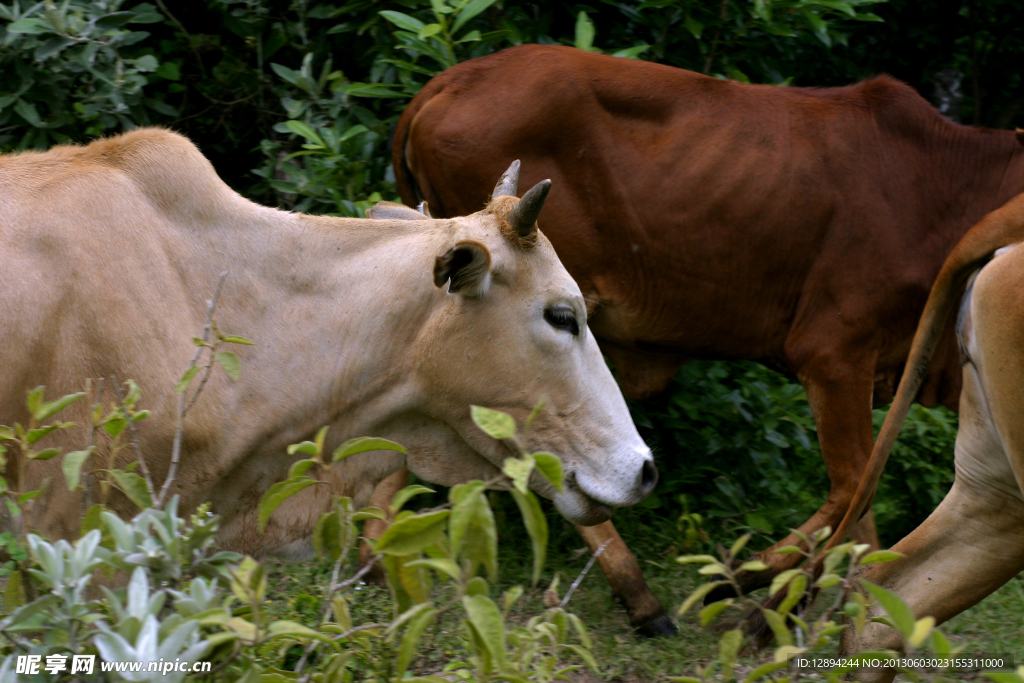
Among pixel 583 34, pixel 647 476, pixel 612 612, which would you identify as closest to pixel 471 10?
pixel 583 34

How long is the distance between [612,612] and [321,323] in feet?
6.34

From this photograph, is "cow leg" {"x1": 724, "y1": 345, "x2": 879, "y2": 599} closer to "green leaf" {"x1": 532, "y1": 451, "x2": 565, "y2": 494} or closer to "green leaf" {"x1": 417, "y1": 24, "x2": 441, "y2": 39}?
"green leaf" {"x1": 417, "y1": 24, "x2": 441, "y2": 39}

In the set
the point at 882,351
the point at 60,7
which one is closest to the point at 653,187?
the point at 882,351

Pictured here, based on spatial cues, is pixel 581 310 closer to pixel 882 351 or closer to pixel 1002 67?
pixel 882 351

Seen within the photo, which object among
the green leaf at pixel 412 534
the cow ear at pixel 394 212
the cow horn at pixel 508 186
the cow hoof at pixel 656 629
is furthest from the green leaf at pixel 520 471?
the cow hoof at pixel 656 629

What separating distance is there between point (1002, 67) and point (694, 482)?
12.3ft

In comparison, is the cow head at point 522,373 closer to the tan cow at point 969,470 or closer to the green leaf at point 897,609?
the tan cow at point 969,470

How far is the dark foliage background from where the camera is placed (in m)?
4.06

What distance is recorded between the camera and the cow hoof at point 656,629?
3611mm

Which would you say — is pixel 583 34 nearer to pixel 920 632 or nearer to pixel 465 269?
pixel 465 269

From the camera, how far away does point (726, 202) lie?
3709 millimetres

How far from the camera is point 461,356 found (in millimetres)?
2482

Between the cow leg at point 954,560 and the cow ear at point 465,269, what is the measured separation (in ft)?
5.03

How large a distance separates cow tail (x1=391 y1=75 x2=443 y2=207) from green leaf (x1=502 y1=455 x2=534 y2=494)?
2498 millimetres
